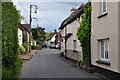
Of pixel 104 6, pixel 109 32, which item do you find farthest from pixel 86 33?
pixel 109 32

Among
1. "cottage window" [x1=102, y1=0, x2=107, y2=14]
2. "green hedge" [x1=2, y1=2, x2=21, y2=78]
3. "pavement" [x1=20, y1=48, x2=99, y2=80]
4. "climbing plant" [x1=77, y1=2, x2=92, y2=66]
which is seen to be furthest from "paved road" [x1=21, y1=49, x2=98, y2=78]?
"cottage window" [x1=102, y1=0, x2=107, y2=14]

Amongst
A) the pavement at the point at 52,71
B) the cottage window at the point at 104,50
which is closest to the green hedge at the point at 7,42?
the pavement at the point at 52,71

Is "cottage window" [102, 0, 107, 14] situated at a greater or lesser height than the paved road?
greater

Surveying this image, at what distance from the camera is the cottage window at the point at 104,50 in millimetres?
10531

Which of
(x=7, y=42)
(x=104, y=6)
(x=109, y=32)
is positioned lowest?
(x=7, y=42)

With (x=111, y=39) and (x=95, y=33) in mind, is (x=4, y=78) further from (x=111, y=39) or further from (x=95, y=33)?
(x=95, y=33)

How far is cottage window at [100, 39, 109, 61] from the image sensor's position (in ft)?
34.6

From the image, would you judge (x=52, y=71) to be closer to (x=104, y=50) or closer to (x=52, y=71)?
(x=52, y=71)

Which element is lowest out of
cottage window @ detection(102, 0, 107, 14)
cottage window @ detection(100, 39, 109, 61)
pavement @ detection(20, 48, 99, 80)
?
pavement @ detection(20, 48, 99, 80)

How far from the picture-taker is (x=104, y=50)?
425 inches

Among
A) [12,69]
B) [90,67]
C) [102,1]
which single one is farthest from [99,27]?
[12,69]

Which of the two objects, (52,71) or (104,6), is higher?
(104,6)

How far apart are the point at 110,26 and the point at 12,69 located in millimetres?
5368

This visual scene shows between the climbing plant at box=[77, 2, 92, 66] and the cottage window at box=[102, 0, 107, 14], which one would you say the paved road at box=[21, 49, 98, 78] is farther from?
the cottage window at box=[102, 0, 107, 14]
